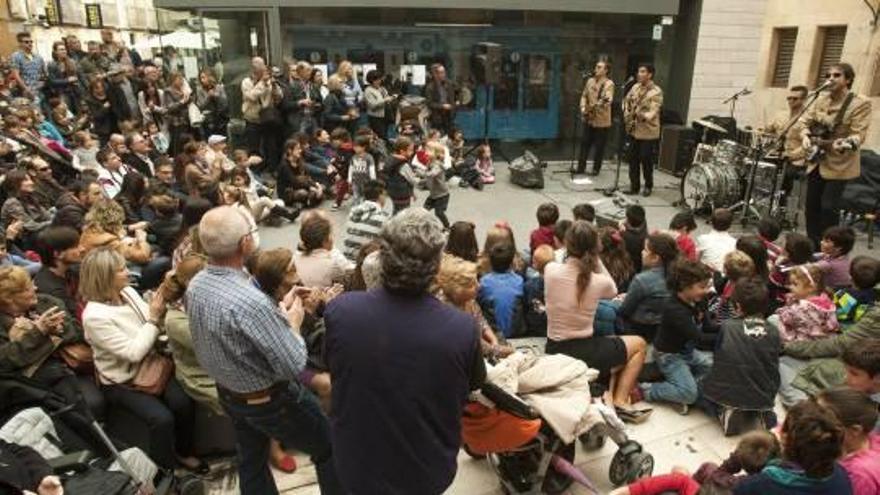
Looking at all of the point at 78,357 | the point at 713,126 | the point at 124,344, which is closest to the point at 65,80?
the point at 78,357

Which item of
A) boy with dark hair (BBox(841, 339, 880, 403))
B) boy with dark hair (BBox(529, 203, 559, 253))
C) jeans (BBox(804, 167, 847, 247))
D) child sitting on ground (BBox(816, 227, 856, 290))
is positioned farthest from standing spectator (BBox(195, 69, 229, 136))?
boy with dark hair (BBox(841, 339, 880, 403))

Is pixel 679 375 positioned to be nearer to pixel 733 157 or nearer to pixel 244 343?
pixel 244 343

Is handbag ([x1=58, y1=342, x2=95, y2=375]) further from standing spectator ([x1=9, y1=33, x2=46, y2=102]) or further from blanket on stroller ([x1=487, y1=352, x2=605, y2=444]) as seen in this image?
standing spectator ([x1=9, y1=33, x2=46, y2=102])

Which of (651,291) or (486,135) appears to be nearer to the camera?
(651,291)

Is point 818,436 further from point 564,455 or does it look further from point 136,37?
point 136,37

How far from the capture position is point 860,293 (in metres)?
4.07

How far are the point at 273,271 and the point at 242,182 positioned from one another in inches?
170

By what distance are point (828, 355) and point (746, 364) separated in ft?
2.51

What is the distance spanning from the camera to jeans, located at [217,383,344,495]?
7.98 ft

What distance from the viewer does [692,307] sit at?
3.80 meters

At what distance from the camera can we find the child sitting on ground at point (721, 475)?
264 cm

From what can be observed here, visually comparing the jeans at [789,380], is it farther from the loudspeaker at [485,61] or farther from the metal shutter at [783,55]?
the metal shutter at [783,55]

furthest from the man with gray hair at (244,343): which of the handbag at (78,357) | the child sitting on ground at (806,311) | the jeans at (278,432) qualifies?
the child sitting on ground at (806,311)

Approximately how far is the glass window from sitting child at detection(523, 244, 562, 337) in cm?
742
